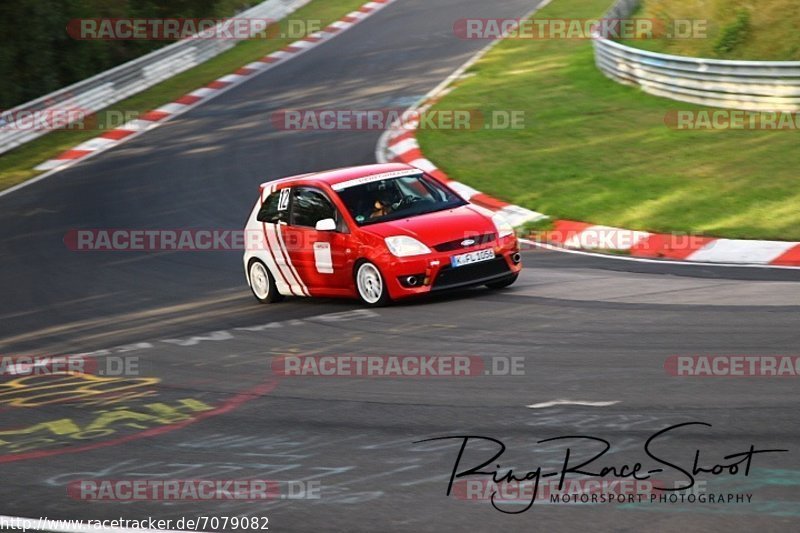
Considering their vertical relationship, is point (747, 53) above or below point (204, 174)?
above

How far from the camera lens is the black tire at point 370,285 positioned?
11.6 meters

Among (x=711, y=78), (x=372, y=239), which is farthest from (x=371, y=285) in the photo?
(x=711, y=78)

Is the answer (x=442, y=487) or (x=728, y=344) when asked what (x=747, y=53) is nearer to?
(x=728, y=344)

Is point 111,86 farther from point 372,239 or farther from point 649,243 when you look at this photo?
point 372,239

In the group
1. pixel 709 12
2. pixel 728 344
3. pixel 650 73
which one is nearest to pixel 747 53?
pixel 650 73

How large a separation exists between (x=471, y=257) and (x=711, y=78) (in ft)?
31.7

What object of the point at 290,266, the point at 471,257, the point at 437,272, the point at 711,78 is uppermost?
the point at 711,78

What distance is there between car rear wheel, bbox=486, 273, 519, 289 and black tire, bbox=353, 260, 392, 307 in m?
1.05

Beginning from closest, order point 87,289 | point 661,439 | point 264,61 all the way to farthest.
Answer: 1. point 661,439
2. point 87,289
3. point 264,61

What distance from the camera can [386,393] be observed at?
8.49 meters

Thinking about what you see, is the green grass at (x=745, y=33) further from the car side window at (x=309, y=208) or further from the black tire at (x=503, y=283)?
the car side window at (x=309, y=208)

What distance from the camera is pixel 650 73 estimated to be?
21453 millimetres

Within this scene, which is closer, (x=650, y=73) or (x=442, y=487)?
(x=442, y=487)

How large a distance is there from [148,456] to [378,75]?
67.9ft
